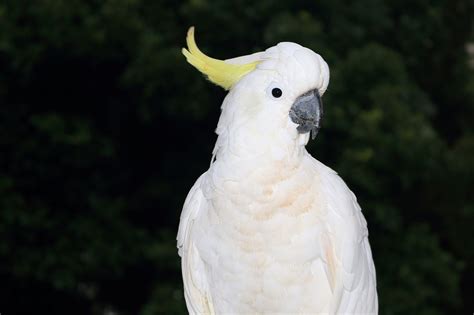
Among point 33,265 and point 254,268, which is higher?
point 33,265

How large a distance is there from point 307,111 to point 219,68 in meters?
0.26

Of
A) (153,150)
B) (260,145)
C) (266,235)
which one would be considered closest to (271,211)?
(266,235)

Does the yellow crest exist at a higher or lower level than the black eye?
higher

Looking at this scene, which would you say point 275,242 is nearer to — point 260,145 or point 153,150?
point 260,145

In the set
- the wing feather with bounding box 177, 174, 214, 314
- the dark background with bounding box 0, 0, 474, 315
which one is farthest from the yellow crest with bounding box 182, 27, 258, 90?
the dark background with bounding box 0, 0, 474, 315

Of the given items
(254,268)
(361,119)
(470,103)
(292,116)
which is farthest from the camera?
(470,103)

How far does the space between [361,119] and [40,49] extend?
1.84 m

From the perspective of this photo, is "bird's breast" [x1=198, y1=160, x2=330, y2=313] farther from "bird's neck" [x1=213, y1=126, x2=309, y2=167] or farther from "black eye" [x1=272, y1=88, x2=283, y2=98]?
"black eye" [x1=272, y1=88, x2=283, y2=98]

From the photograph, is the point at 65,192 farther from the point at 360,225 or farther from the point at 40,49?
the point at 360,225

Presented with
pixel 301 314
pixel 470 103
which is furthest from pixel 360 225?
pixel 470 103

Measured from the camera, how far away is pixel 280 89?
2139 mm

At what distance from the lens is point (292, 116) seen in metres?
2.14

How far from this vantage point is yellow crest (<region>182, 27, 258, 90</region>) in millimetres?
2209

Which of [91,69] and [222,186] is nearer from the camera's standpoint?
[222,186]
